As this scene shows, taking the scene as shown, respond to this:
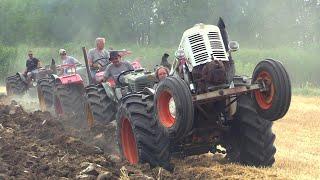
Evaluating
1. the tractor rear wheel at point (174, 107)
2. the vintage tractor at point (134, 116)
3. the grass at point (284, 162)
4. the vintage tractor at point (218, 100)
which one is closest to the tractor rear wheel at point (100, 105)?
the vintage tractor at point (134, 116)

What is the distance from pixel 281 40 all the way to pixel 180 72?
2857 cm

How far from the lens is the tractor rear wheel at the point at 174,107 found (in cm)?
610

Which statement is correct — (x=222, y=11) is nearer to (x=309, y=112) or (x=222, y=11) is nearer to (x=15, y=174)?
(x=309, y=112)

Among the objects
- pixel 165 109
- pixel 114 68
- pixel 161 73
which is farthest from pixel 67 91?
pixel 165 109

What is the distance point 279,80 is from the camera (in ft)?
20.8

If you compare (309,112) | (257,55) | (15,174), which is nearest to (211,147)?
(15,174)

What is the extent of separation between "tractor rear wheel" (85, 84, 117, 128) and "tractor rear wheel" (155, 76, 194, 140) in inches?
115

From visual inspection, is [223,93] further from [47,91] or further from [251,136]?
[47,91]

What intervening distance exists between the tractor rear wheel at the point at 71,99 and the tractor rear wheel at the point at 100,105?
199cm

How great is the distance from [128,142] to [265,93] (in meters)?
2.18

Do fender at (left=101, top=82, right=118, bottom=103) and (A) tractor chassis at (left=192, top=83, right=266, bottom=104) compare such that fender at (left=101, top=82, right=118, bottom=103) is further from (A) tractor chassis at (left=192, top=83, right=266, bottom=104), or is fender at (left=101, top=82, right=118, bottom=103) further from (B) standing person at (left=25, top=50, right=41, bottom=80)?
(B) standing person at (left=25, top=50, right=41, bottom=80)

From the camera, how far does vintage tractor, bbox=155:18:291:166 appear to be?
6.32 meters

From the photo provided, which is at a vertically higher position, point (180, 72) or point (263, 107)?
point (180, 72)

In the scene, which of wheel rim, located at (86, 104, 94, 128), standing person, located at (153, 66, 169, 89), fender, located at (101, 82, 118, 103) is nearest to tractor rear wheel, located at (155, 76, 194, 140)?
standing person, located at (153, 66, 169, 89)
